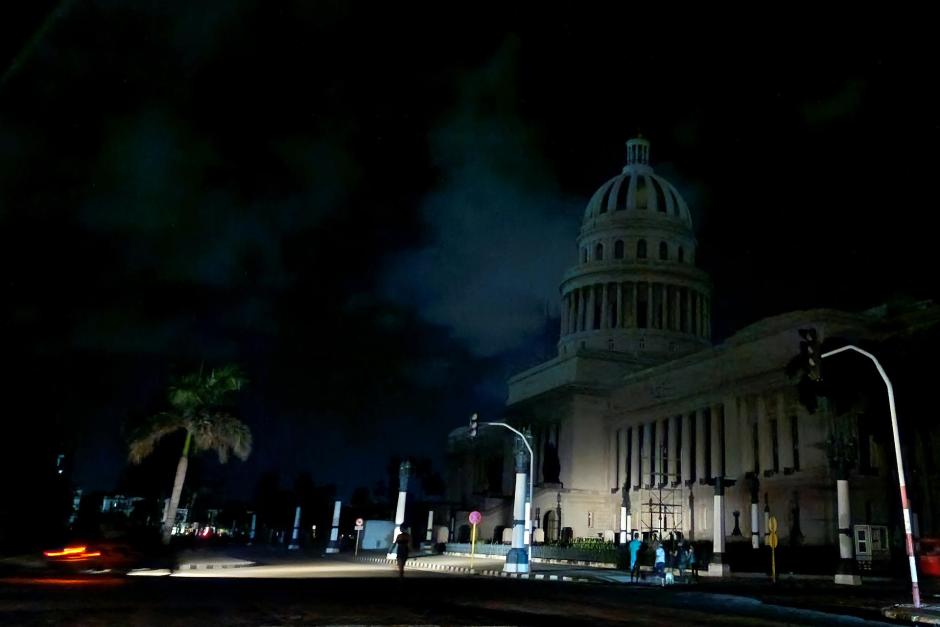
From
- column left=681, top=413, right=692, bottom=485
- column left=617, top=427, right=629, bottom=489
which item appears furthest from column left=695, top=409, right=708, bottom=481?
column left=617, top=427, right=629, bottom=489

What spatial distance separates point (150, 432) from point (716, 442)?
A: 36693mm

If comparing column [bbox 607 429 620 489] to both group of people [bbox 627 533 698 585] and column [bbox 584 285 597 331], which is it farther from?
group of people [bbox 627 533 698 585]

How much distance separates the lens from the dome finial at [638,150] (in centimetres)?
9725

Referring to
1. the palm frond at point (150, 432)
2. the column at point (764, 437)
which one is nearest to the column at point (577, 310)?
the column at point (764, 437)

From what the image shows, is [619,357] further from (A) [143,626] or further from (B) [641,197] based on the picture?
(A) [143,626]

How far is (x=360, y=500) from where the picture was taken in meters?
120

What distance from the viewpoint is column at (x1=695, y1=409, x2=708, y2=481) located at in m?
57.5

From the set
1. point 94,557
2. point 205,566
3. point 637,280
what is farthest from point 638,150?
point 94,557

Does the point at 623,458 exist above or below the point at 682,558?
above

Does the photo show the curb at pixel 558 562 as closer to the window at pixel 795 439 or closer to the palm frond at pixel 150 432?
the window at pixel 795 439

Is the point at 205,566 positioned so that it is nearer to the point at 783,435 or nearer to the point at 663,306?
the point at 783,435

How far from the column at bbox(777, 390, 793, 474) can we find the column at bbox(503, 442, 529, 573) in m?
21.2

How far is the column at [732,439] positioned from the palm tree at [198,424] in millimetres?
31024

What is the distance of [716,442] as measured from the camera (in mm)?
55875
